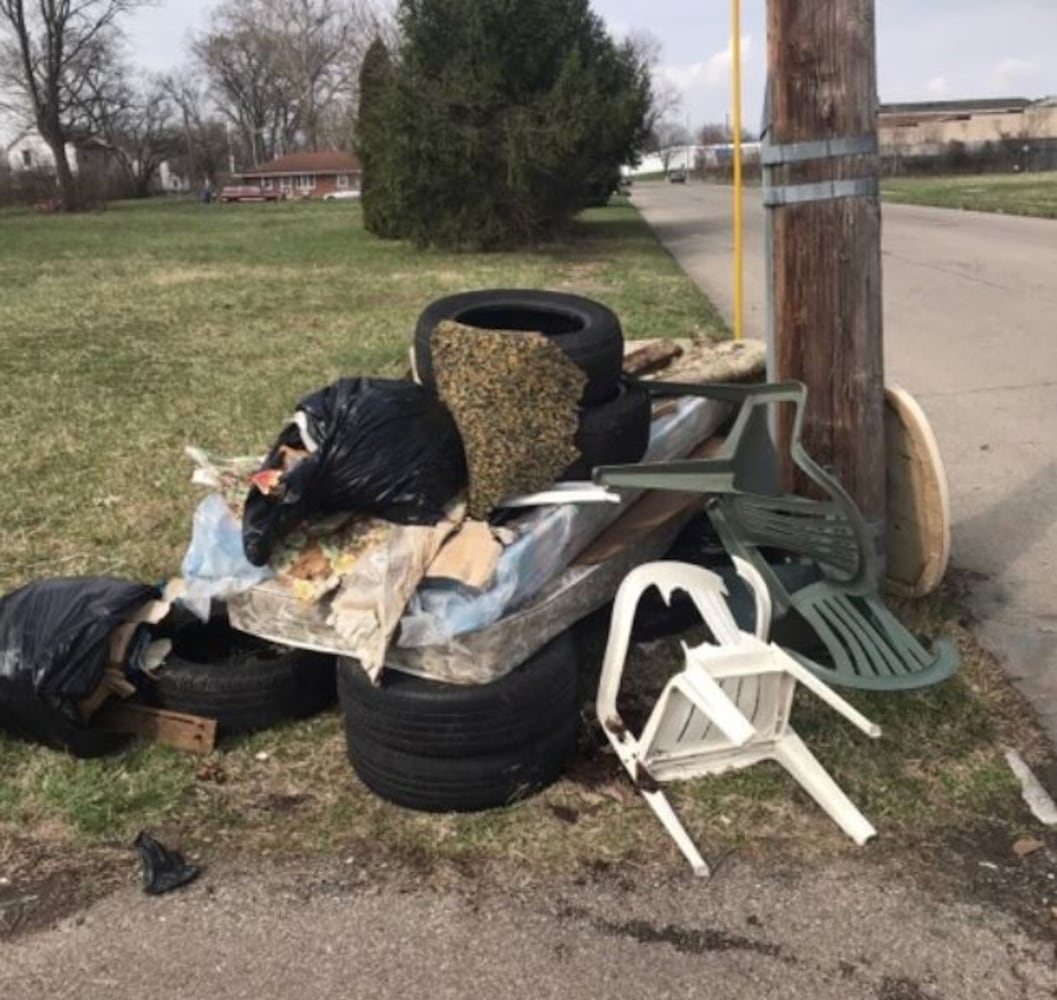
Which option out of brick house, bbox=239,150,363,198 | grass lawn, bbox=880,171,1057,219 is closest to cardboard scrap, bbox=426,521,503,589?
grass lawn, bbox=880,171,1057,219

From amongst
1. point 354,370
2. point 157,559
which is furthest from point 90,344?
point 157,559

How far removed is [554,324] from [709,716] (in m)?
1.75

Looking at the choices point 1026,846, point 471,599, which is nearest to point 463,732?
point 471,599

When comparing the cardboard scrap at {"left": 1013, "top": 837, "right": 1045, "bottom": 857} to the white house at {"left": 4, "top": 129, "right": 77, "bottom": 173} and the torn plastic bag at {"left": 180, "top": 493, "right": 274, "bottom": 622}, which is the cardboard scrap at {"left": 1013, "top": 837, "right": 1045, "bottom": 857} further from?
the white house at {"left": 4, "top": 129, "right": 77, "bottom": 173}

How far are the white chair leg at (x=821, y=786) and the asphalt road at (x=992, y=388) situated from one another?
0.88 m

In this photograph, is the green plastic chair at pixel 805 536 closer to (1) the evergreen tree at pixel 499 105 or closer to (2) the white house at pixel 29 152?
(1) the evergreen tree at pixel 499 105

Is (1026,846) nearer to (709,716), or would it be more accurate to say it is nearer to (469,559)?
(709,716)

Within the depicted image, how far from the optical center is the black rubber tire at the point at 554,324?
371cm

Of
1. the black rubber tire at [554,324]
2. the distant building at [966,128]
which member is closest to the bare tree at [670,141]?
the distant building at [966,128]

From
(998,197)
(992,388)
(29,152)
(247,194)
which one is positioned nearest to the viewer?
(992,388)

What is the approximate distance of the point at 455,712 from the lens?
308cm

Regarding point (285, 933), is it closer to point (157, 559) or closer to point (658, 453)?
point (658, 453)

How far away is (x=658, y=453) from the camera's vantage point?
4227 millimetres

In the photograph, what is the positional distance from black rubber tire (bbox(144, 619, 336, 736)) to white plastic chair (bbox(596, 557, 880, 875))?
0.94 metres
